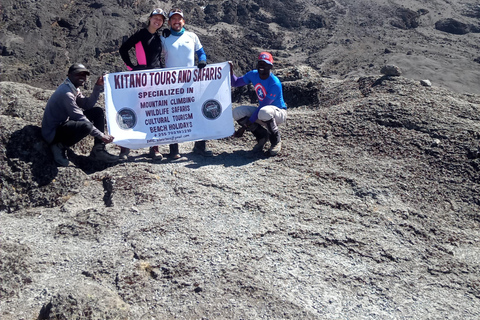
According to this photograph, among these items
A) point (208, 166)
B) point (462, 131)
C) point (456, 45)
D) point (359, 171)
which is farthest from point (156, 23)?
point (456, 45)

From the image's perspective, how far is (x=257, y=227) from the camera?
170 inches

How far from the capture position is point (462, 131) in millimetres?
5938

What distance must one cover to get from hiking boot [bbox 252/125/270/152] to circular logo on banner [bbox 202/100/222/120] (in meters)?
0.54

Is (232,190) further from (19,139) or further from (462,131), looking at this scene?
(462,131)

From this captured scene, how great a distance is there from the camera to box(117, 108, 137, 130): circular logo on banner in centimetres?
533

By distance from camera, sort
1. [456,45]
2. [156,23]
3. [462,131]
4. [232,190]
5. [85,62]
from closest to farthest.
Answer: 1. [232,190]
2. [156,23]
3. [462,131]
4. [85,62]
5. [456,45]

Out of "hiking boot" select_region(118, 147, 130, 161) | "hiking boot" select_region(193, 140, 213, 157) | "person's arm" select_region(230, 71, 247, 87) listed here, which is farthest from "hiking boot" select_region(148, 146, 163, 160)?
"person's arm" select_region(230, 71, 247, 87)

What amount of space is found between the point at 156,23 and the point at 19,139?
6.65ft

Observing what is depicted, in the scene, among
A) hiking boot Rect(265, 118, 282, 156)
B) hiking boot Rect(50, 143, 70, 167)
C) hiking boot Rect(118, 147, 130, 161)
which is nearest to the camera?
hiking boot Rect(50, 143, 70, 167)

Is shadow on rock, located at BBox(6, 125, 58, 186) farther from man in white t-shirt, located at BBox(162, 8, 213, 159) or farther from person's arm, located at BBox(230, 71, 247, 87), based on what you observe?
person's arm, located at BBox(230, 71, 247, 87)

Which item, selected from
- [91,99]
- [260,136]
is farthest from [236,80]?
[91,99]

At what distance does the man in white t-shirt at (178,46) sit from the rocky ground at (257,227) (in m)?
1.18

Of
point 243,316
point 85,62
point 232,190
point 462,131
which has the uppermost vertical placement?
point 85,62

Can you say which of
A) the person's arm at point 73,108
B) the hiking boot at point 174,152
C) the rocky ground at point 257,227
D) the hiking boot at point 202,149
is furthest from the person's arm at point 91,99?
the hiking boot at point 202,149
